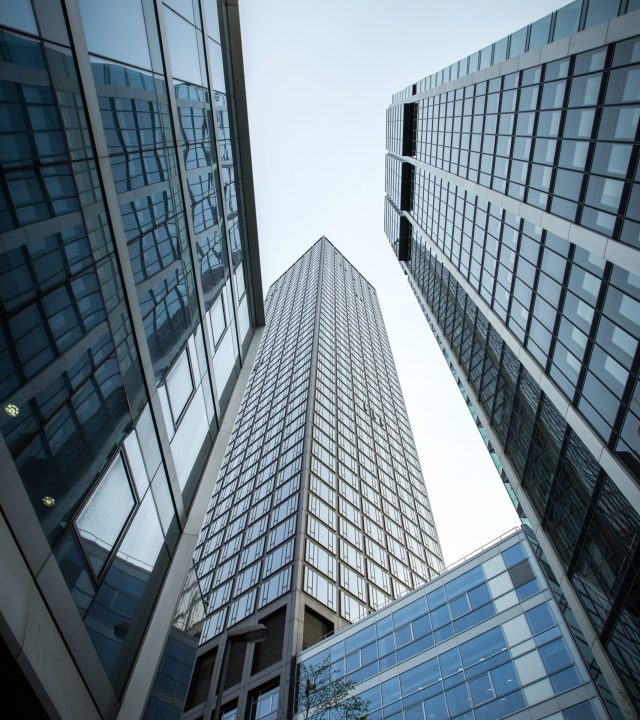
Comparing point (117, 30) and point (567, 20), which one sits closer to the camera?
point (117, 30)

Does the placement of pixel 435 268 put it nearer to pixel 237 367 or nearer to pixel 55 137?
pixel 237 367

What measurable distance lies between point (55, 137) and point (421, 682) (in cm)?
3616

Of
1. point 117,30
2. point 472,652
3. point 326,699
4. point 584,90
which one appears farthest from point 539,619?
point 117,30

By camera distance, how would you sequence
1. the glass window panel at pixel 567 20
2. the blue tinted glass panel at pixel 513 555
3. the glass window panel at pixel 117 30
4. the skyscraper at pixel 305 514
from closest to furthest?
the glass window panel at pixel 117 30
the glass window panel at pixel 567 20
the blue tinted glass panel at pixel 513 555
the skyscraper at pixel 305 514

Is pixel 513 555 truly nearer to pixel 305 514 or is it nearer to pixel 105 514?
pixel 305 514

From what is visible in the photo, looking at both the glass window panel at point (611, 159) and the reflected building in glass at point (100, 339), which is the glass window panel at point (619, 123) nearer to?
the glass window panel at point (611, 159)

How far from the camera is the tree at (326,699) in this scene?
31.4m

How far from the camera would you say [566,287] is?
24750 mm

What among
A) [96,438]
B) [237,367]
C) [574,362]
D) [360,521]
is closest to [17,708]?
[96,438]

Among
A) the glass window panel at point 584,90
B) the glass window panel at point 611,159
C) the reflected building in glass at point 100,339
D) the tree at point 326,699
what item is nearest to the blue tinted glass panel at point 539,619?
the tree at point 326,699

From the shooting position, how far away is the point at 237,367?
25.9m

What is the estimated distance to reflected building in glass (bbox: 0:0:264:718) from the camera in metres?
8.43

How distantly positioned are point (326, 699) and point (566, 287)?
2680cm

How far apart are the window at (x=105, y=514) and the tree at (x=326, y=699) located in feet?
76.1
